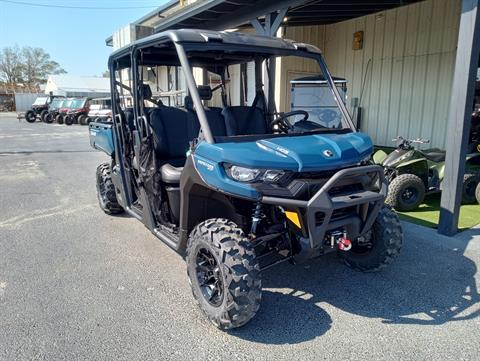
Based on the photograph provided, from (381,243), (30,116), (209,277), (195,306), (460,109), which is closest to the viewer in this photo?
(209,277)

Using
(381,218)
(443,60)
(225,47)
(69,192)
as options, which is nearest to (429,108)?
(443,60)

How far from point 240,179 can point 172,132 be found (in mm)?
1728

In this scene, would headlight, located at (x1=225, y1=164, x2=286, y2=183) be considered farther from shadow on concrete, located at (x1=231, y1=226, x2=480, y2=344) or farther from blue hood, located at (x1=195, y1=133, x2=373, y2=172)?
shadow on concrete, located at (x1=231, y1=226, x2=480, y2=344)

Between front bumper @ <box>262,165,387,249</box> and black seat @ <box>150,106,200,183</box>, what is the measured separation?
166 cm

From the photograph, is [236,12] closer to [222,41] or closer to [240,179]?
[222,41]

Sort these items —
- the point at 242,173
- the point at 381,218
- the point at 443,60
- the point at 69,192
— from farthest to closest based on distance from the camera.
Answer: the point at 443,60 < the point at 69,192 < the point at 381,218 < the point at 242,173

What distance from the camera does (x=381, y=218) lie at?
330 centimetres

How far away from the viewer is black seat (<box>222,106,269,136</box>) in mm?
3797

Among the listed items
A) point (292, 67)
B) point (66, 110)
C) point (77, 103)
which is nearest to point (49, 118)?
point (66, 110)

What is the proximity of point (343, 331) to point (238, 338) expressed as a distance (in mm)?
727

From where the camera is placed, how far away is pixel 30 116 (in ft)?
85.8

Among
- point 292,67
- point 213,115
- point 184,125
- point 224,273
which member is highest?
point 292,67

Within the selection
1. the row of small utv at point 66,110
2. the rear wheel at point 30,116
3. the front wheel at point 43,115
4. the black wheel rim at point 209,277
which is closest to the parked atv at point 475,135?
the black wheel rim at point 209,277

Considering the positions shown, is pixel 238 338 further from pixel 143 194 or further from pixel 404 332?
pixel 143 194
